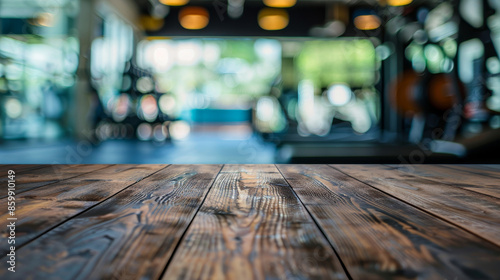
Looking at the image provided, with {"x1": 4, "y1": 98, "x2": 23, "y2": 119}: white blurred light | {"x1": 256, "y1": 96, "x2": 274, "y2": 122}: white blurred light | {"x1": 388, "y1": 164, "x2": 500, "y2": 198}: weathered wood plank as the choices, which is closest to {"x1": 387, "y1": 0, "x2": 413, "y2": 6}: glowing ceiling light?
{"x1": 388, "y1": 164, "x2": 500, "y2": 198}: weathered wood plank

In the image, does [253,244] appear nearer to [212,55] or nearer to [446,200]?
[446,200]

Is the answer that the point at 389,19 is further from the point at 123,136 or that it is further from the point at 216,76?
the point at 216,76

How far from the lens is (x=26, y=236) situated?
498 millimetres

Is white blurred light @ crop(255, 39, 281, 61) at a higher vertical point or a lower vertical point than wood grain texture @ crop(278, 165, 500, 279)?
higher

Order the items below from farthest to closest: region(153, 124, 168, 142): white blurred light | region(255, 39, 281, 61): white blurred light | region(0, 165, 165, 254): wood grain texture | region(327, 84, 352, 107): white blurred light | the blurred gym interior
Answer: region(255, 39, 281, 61): white blurred light < region(327, 84, 352, 107): white blurred light < region(153, 124, 168, 142): white blurred light < the blurred gym interior < region(0, 165, 165, 254): wood grain texture

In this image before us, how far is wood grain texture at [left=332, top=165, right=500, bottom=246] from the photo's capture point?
557 millimetres

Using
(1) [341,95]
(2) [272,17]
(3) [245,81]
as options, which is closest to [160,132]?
(2) [272,17]

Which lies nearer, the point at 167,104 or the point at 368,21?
the point at 368,21

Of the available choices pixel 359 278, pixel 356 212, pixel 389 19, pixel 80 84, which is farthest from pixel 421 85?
pixel 80 84

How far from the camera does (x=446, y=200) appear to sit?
735mm

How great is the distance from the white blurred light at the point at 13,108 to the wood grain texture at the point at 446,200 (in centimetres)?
362

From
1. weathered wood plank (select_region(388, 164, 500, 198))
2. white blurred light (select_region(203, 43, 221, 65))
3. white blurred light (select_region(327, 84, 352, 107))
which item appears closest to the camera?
weathered wood plank (select_region(388, 164, 500, 198))

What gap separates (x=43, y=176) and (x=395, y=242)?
1.02 meters

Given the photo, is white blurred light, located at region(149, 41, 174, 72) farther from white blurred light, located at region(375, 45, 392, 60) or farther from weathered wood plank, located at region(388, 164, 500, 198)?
weathered wood plank, located at region(388, 164, 500, 198)
